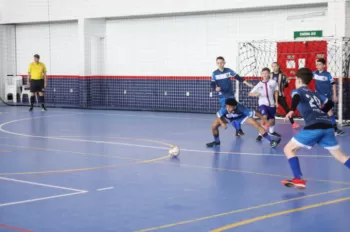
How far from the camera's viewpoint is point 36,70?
2542 cm

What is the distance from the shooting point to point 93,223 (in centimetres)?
745

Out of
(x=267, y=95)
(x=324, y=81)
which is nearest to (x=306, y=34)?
(x=324, y=81)

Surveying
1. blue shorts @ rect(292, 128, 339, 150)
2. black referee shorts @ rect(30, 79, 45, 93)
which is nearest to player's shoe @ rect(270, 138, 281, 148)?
blue shorts @ rect(292, 128, 339, 150)

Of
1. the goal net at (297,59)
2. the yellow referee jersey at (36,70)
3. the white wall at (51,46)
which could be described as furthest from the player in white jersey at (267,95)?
the white wall at (51,46)

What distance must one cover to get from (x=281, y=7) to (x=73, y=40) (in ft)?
34.6

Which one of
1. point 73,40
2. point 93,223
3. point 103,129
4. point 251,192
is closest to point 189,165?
point 251,192

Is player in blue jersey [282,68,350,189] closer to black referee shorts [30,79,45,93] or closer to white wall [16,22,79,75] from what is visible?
black referee shorts [30,79,45,93]

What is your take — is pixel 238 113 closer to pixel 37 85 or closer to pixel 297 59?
pixel 297 59

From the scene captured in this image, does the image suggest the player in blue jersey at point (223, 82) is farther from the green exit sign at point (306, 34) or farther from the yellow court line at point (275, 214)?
the green exit sign at point (306, 34)

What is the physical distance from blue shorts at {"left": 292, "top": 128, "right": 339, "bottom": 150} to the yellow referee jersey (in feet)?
57.9

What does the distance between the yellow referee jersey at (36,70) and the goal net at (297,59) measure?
26.6 feet

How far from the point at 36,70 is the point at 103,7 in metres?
3.88

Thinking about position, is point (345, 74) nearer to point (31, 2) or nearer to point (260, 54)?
point (260, 54)

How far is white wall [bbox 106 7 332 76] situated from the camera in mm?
22297
